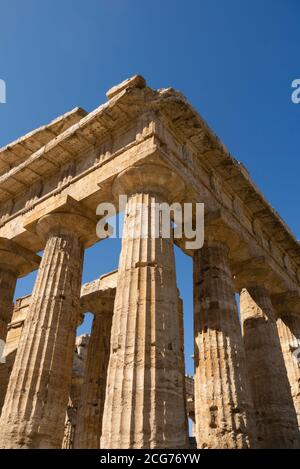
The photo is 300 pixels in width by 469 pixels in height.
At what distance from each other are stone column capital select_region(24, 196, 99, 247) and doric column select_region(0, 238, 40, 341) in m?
1.45

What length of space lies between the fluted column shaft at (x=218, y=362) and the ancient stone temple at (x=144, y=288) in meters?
0.04

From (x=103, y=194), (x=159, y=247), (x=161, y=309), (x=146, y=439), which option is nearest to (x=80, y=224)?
(x=103, y=194)

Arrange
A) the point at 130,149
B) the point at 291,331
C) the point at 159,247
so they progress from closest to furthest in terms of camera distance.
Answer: the point at 159,247 < the point at 130,149 < the point at 291,331

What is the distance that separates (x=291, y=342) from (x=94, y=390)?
8227mm

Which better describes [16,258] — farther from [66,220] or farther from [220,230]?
[220,230]

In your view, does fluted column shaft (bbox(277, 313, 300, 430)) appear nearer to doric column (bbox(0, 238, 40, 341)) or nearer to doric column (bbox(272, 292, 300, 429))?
doric column (bbox(272, 292, 300, 429))

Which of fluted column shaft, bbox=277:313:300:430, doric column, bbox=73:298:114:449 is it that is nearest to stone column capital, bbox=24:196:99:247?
doric column, bbox=73:298:114:449

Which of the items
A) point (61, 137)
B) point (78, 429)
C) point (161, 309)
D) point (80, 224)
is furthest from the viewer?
point (78, 429)

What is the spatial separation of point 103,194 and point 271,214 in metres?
7.47

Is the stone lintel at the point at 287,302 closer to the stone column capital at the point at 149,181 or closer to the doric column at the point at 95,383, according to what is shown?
the doric column at the point at 95,383

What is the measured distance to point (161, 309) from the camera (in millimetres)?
9203

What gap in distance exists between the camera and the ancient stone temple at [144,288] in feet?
28.7
